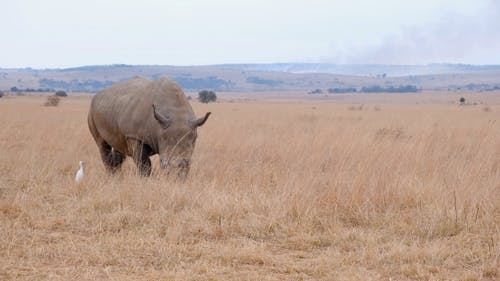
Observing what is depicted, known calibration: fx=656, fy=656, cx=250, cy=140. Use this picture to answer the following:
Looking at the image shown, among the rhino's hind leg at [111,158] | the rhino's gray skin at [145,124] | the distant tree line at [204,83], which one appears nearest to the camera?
the rhino's gray skin at [145,124]

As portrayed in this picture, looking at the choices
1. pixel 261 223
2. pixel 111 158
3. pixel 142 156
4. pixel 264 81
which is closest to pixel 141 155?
pixel 142 156

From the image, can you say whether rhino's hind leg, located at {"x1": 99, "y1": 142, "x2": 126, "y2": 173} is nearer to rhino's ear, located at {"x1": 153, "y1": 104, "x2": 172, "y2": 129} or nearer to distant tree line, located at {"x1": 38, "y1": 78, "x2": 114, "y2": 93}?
rhino's ear, located at {"x1": 153, "y1": 104, "x2": 172, "y2": 129}

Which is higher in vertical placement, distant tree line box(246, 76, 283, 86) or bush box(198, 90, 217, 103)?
bush box(198, 90, 217, 103)

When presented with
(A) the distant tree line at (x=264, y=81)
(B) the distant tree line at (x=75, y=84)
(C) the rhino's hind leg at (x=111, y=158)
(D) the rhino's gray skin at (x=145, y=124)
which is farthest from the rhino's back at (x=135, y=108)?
(A) the distant tree line at (x=264, y=81)

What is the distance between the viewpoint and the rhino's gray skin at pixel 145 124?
856 cm

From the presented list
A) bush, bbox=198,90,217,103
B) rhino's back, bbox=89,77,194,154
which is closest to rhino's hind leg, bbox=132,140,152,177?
rhino's back, bbox=89,77,194,154

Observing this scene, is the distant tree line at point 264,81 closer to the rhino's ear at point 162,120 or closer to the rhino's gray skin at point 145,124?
the rhino's gray skin at point 145,124

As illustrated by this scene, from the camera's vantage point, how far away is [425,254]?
207 inches

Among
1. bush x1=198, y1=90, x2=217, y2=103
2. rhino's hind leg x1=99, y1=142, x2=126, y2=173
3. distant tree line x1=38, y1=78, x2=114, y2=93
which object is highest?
rhino's hind leg x1=99, y1=142, x2=126, y2=173

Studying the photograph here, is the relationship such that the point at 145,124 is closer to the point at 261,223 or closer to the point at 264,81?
the point at 261,223

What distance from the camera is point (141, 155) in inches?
363

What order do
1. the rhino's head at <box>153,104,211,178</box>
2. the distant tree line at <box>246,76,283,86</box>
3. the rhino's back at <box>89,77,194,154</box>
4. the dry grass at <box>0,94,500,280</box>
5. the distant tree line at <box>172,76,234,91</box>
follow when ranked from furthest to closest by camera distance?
the distant tree line at <box>246,76,283,86</box>, the distant tree line at <box>172,76,234,91</box>, the rhino's back at <box>89,77,194,154</box>, the rhino's head at <box>153,104,211,178</box>, the dry grass at <box>0,94,500,280</box>

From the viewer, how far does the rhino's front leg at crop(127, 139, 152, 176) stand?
30.2ft

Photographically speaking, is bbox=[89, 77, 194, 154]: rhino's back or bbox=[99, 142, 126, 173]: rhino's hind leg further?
bbox=[99, 142, 126, 173]: rhino's hind leg
